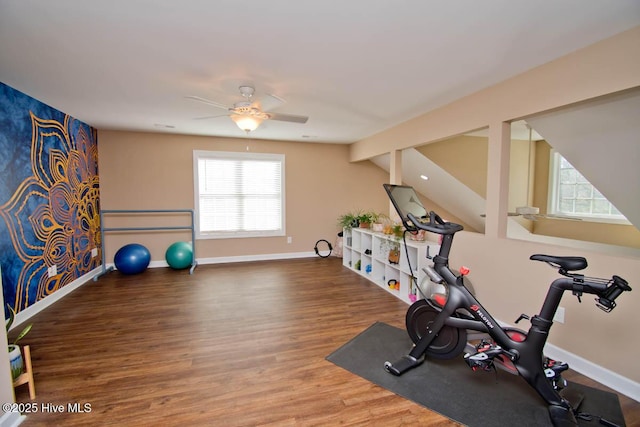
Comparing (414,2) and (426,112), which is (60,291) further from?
(426,112)

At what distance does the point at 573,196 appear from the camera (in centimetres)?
517

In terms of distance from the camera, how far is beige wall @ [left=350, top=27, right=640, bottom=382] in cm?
199

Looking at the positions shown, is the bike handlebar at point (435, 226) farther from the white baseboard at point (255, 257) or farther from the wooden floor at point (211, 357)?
the white baseboard at point (255, 257)

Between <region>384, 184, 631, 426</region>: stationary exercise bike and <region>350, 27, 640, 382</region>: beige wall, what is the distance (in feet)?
1.11

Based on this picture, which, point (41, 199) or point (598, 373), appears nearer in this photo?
point (598, 373)

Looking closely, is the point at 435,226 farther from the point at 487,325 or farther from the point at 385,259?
the point at 385,259

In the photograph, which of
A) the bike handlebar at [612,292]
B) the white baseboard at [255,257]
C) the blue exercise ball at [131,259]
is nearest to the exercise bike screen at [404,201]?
the bike handlebar at [612,292]

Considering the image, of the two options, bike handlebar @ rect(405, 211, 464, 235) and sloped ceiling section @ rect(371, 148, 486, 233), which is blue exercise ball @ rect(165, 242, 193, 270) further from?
bike handlebar @ rect(405, 211, 464, 235)

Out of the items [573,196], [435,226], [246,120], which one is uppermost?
[246,120]

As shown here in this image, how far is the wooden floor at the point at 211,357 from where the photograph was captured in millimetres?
1814

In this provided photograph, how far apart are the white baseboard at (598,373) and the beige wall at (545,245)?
0.12 ft

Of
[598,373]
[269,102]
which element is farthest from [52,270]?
[598,373]

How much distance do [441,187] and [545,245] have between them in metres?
3.14

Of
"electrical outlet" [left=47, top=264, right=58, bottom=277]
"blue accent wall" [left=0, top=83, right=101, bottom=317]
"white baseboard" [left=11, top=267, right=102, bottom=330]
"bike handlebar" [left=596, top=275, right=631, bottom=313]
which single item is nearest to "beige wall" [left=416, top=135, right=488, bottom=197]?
"bike handlebar" [left=596, top=275, right=631, bottom=313]
